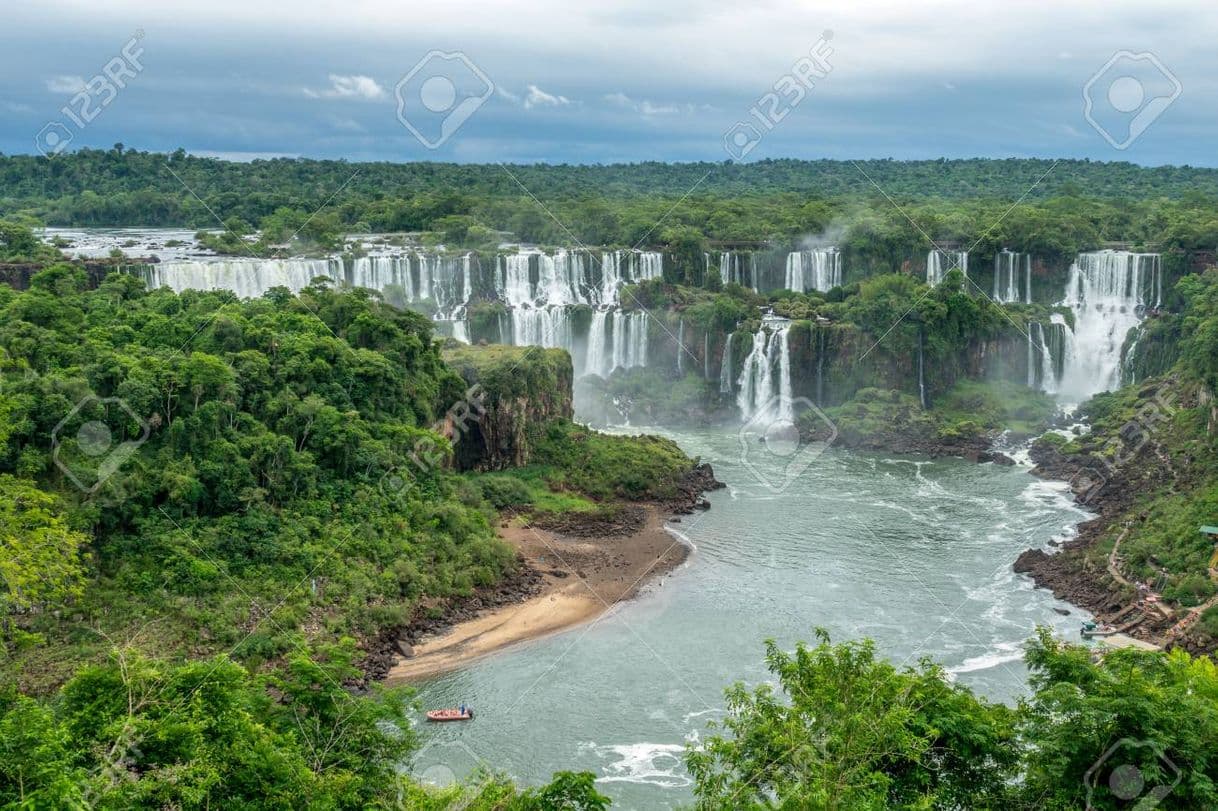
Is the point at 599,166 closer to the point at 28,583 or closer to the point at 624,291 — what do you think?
the point at 624,291

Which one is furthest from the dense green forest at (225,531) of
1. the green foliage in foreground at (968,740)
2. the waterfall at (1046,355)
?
the waterfall at (1046,355)

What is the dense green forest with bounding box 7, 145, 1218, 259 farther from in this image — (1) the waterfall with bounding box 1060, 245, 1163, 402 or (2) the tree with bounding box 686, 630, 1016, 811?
(2) the tree with bounding box 686, 630, 1016, 811

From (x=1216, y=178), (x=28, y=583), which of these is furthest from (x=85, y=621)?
(x=1216, y=178)

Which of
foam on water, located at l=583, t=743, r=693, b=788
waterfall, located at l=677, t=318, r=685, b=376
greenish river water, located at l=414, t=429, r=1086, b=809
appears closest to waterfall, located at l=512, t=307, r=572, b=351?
waterfall, located at l=677, t=318, r=685, b=376

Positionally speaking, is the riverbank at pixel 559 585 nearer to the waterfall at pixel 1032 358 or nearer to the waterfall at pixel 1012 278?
the waterfall at pixel 1032 358

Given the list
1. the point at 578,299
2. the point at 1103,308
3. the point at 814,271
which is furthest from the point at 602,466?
the point at 1103,308

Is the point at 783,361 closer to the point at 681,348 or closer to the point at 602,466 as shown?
the point at 681,348
